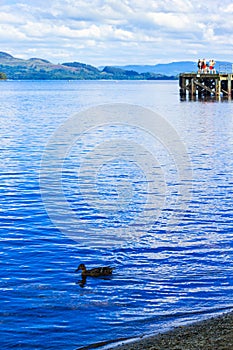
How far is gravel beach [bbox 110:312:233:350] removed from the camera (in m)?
9.98

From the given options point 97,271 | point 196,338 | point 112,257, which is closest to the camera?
point 196,338

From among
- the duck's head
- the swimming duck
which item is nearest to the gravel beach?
the swimming duck

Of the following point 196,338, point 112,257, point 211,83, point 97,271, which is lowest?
point 112,257

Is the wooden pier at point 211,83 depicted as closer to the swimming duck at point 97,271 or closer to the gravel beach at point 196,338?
the swimming duck at point 97,271

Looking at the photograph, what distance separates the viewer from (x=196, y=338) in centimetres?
1050

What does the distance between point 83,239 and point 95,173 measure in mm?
11205

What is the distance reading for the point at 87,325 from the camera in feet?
40.9

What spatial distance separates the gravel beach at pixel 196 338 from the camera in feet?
32.7

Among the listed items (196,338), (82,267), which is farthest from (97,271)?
(196,338)

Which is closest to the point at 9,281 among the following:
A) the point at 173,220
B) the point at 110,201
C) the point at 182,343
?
the point at 182,343

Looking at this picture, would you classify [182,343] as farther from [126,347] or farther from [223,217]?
[223,217]

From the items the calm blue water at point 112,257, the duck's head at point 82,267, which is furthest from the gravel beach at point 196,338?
the duck's head at point 82,267

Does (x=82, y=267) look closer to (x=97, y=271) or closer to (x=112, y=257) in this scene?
(x=97, y=271)

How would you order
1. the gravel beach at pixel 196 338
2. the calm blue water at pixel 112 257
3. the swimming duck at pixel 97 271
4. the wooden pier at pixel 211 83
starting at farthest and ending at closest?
the wooden pier at pixel 211 83 → the swimming duck at pixel 97 271 → the calm blue water at pixel 112 257 → the gravel beach at pixel 196 338
